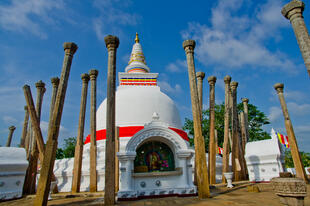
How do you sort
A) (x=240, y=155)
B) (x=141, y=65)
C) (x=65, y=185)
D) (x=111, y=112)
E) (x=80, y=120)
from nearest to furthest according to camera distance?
(x=111, y=112), (x=80, y=120), (x=65, y=185), (x=240, y=155), (x=141, y=65)

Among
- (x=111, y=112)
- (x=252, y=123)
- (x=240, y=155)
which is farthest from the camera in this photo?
(x=252, y=123)

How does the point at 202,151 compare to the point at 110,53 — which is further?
the point at 110,53

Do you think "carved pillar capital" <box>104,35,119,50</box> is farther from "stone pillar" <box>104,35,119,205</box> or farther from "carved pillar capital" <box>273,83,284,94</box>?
"carved pillar capital" <box>273,83,284,94</box>

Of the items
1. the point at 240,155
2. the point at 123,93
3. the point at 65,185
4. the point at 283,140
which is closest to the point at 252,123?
the point at 283,140

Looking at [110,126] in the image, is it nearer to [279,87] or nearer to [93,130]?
[93,130]

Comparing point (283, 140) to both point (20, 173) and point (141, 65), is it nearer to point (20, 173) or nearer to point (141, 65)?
point (141, 65)

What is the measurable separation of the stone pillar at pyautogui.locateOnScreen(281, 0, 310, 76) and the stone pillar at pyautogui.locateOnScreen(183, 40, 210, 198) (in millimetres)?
3516

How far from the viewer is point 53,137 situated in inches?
256

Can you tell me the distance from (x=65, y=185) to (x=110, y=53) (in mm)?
8626

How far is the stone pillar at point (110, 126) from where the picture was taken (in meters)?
6.25

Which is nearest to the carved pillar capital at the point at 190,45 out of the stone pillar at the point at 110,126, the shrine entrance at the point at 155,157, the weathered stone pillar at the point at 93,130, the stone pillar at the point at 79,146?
the stone pillar at the point at 110,126

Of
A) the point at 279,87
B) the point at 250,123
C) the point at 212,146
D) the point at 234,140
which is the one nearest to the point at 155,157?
the point at 212,146

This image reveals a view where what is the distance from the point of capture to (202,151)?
23.7ft

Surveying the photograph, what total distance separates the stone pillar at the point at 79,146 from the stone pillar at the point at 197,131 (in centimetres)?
598
